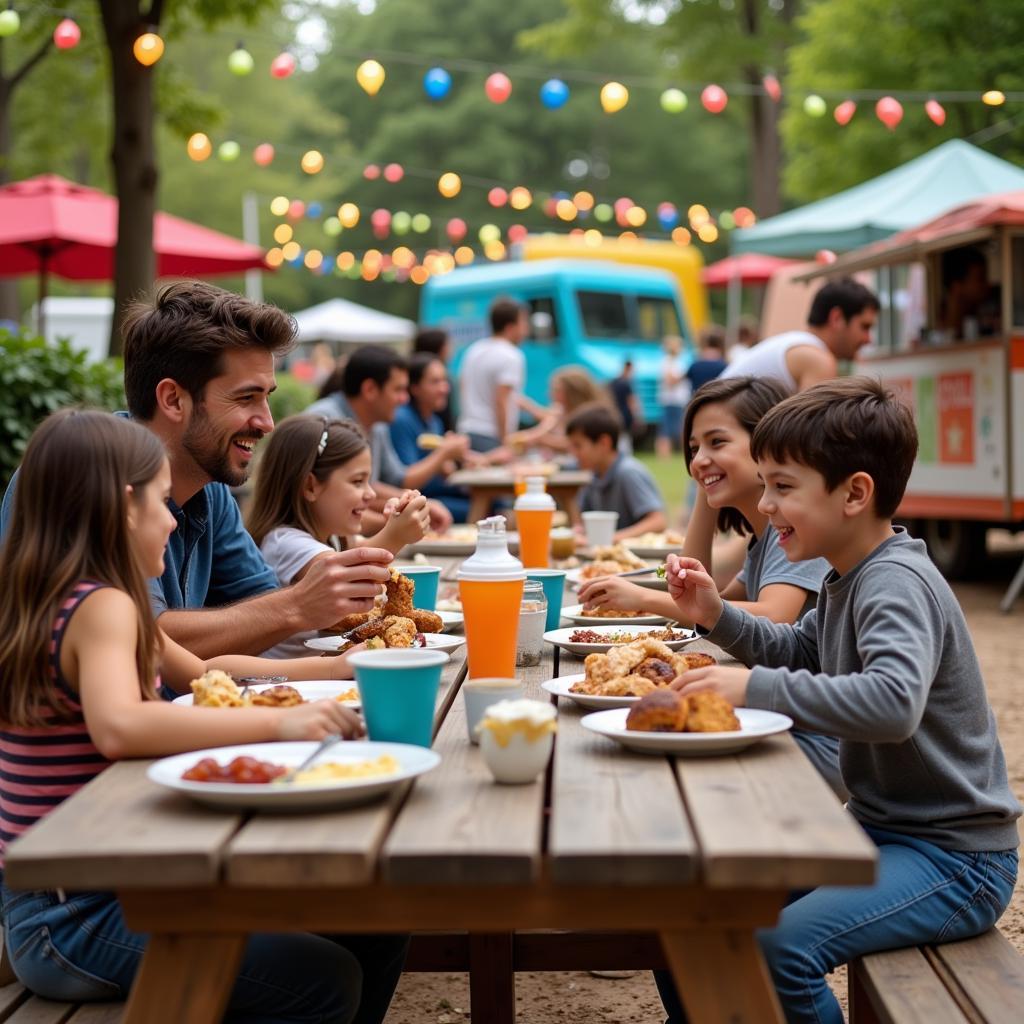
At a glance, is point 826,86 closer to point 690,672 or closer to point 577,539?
point 577,539

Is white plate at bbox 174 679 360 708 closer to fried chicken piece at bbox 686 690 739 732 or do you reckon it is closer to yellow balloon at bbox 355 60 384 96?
fried chicken piece at bbox 686 690 739 732

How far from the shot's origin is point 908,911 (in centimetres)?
231

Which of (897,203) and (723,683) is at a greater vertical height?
(897,203)

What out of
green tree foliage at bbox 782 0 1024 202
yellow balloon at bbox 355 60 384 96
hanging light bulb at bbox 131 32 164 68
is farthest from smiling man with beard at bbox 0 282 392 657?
green tree foliage at bbox 782 0 1024 202

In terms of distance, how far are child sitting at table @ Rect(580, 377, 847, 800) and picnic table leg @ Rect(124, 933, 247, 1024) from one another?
1.37m

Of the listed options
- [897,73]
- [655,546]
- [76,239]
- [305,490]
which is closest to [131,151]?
[76,239]

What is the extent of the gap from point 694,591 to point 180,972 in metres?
1.32

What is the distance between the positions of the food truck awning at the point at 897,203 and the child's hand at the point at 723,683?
32.4 ft

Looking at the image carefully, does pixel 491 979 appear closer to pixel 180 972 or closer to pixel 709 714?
pixel 709 714

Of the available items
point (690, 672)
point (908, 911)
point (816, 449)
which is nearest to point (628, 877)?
point (690, 672)

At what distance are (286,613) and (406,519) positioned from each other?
0.50 m

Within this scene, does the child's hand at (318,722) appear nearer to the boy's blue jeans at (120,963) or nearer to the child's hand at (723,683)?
the boy's blue jeans at (120,963)

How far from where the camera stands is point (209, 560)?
3332 millimetres

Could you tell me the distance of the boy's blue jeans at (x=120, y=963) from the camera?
2096 millimetres
